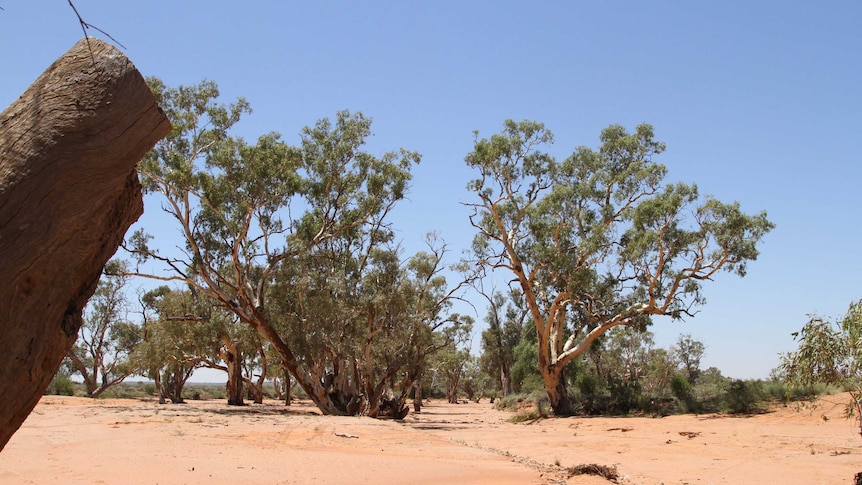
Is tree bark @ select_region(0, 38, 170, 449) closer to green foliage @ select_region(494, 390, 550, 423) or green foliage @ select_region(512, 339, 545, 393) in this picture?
green foliage @ select_region(494, 390, 550, 423)

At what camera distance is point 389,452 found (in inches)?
533

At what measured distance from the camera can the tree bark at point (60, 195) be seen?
2.23 m

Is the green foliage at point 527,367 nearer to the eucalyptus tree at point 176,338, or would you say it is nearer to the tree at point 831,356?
the eucalyptus tree at point 176,338

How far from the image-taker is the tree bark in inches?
87.9

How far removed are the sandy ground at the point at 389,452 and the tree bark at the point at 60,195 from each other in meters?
6.90

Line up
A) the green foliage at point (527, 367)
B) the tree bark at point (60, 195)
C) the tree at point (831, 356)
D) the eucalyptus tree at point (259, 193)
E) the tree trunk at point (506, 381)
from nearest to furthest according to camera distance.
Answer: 1. the tree bark at point (60, 195)
2. the tree at point (831, 356)
3. the eucalyptus tree at point (259, 193)
4. the green foliage at point (527, 367)
5. the tree trunk at point (506, 381)

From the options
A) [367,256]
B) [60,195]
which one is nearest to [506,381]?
[367,256]

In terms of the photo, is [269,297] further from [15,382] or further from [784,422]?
[15,382]

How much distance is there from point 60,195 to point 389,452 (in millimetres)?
12120

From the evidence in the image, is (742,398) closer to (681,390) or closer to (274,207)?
(681,390)

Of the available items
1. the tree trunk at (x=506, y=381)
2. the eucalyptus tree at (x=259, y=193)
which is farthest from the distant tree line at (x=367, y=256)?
the tree trunk at (x=506, y=381)

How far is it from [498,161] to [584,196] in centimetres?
430

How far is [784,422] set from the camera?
21.5 metres

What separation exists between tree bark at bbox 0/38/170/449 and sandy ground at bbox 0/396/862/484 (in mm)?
6898
